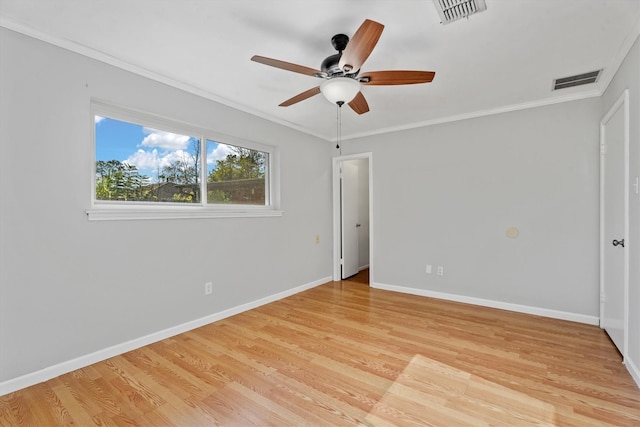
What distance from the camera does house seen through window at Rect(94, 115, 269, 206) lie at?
251cm

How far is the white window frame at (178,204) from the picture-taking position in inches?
93.8

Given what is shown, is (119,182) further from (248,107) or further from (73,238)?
(248,107)

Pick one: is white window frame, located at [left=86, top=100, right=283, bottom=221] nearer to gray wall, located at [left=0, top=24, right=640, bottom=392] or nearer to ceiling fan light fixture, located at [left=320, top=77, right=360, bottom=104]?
gray wall, located at [left=0, top=24, right=640, bottom=392]

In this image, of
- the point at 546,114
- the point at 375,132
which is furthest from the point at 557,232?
the point at 375,132

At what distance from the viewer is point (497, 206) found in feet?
11.7

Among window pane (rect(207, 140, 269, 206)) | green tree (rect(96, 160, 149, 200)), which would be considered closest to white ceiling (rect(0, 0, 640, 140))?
window pane (rect(207, 140, 269, 206))

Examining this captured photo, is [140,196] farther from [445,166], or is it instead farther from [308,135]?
[445,166]

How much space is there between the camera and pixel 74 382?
205 centimetres

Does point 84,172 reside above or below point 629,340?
above

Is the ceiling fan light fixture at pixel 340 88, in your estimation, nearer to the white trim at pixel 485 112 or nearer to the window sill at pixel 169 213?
the window sill at pixel 169 213

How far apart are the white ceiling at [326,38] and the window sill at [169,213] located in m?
1.19

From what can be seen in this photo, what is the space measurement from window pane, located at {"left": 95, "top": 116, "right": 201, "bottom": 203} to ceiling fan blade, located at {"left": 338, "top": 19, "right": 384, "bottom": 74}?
195cm

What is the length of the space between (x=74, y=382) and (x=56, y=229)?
1.08m

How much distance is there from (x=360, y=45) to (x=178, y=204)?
7.48 ft
